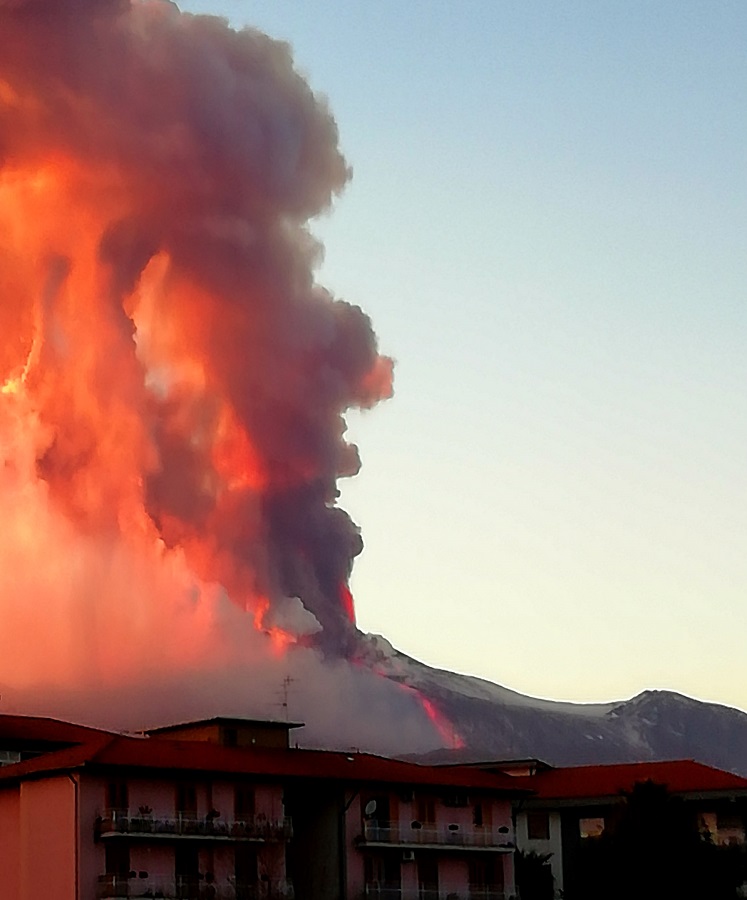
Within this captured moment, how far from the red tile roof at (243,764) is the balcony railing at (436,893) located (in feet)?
16.0

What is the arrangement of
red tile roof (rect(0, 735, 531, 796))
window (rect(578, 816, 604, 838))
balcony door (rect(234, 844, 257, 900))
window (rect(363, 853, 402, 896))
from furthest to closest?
window (rect(578, 816, 604, 838)) → window (rect(363, 853, 402, 896)) → balcony door (rect(234, 844, 257, 900)) → red tile roof (rect(0, 735, 531, 796))

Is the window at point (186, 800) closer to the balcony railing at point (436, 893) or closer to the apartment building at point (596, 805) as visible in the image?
the balcony railing at point (436, 893)

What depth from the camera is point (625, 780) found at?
108 metres

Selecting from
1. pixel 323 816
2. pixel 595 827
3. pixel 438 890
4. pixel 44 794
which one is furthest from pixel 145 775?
pixel 595 827

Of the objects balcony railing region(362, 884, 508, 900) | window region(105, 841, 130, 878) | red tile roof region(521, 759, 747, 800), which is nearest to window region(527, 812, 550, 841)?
red tile roof region(521, 759, 747, 800)

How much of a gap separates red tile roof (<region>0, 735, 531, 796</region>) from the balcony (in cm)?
206

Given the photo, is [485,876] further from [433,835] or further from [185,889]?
[185,889]

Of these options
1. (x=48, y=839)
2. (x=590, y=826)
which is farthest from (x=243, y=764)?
(x=590, y=826)

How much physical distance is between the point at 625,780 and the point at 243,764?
32.8m

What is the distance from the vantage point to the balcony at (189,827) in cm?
7625

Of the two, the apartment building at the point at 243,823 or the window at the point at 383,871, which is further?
the window at the point at 383,871

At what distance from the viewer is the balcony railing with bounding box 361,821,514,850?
8544cm

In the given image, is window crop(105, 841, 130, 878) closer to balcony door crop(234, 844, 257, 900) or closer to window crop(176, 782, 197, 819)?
window crop(176, 782, 197, 819)

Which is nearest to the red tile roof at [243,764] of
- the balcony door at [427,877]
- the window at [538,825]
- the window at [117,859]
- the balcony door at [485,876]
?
the window at [117,859]
